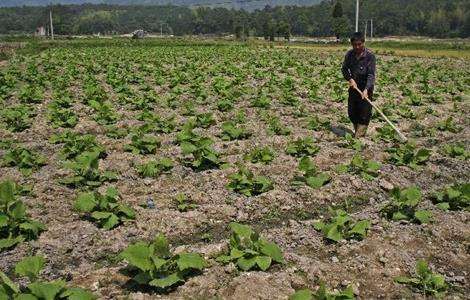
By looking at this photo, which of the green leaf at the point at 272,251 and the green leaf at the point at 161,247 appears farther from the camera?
the green leaf at the point at 272,251

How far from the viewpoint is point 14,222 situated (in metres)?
6.02

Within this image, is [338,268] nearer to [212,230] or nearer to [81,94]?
[212,230]

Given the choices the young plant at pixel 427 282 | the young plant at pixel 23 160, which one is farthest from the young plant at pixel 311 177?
the young plant at pixel 23 160

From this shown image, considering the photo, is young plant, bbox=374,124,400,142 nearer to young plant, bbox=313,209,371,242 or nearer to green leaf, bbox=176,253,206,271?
young plant, bbox=313,209,371,242

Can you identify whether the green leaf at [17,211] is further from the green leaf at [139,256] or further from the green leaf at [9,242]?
the green leaf at [139,256]

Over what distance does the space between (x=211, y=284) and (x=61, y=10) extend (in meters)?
189

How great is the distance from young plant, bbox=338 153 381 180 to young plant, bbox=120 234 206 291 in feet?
12.3

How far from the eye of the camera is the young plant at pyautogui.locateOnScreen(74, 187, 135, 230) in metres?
6.36

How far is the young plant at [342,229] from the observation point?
5.96m

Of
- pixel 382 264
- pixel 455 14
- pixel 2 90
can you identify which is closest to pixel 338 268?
pixel 382 264

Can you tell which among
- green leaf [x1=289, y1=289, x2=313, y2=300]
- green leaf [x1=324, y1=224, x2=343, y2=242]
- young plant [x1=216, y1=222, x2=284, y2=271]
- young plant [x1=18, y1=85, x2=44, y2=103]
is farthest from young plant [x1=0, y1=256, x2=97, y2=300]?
young plant [x1=18, y1=85, x2=44, y2=103]

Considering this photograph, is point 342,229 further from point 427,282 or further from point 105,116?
point 105,116

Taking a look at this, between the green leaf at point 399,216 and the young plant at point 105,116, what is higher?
the young plant at point 105,116

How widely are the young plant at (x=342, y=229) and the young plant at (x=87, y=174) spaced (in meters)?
3.45
